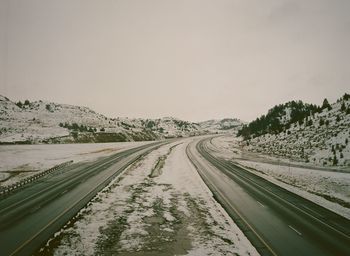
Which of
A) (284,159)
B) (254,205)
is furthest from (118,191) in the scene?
(284,159)

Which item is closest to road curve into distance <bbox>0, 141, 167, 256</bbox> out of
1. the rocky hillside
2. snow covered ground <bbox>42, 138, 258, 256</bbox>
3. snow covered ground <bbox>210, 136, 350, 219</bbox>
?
snow covered ground <bbox>42, 138, 258, 256</bbox>

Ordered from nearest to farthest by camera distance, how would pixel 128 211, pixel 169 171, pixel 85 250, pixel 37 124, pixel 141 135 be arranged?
pixel 85 250, pixel 128 211, pixel 169 171, pixel 37 124, pixel 141 135

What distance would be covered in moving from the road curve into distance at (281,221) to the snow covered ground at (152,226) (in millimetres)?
1004

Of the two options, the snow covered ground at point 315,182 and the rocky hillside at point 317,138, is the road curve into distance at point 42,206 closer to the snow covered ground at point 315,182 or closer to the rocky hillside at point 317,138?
the snow covered ground at point 315,182

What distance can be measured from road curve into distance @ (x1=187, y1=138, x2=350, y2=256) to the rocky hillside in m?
21.9

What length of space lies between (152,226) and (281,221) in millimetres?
7947

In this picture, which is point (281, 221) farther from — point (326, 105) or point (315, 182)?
point (326, 105)

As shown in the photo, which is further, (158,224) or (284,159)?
(284,159)

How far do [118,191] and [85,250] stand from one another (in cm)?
1318

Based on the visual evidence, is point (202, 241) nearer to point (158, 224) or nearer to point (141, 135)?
point (158, 224)

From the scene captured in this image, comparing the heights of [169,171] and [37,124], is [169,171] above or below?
below

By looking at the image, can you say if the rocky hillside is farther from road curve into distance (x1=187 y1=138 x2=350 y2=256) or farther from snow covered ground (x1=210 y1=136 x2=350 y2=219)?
road curve into distance (x1=187 y1=138 x2=350 y2=256)

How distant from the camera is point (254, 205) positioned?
932 inches

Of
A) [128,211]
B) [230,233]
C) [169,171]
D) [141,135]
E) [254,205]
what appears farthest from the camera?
[141,135]
